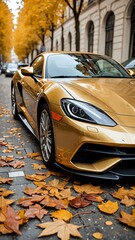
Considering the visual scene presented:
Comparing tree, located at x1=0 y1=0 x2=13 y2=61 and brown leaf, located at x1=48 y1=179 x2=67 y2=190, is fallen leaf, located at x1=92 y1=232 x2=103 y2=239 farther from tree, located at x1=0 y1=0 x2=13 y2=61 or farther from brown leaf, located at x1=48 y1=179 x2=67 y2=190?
tree, located at x1=0 y1=0 x2=13 y2=61

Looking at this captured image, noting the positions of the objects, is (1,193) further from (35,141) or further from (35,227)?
(35,141)

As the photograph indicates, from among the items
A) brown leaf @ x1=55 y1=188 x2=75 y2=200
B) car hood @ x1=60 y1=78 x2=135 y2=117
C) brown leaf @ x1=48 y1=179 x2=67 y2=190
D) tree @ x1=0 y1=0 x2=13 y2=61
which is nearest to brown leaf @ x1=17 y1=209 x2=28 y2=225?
brown leaf @ x1=55 y1=188 x2=75 y2=200

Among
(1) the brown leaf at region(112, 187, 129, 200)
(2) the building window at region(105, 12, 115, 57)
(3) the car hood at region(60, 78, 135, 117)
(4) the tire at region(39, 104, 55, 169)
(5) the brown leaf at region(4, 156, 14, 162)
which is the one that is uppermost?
(2) the building window at region(105, 12, 115, 57)

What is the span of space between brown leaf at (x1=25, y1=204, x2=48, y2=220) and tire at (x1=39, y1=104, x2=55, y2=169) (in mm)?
764

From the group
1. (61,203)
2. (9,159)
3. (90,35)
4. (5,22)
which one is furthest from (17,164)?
(5,22)

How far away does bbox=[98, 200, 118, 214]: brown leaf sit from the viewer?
7.71ft

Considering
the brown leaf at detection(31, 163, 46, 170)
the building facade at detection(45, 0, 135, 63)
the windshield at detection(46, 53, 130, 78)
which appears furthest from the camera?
the building facade at detection(45, 0, 135, 63)

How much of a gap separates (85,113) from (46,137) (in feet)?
2.46

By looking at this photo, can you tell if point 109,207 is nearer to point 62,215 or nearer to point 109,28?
point 62,215

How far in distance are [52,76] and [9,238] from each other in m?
2.32

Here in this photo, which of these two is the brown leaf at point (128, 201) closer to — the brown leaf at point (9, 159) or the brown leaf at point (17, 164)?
the brown leaf at point (17, 164)

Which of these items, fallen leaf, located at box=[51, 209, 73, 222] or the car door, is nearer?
fallen leaf, located at box=[51, 209, 73, 222]

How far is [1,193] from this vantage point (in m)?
2.60

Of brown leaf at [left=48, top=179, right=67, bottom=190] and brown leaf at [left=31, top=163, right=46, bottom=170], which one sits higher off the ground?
brown leaf at [left=48, top=179, right=67, bottom=190]
